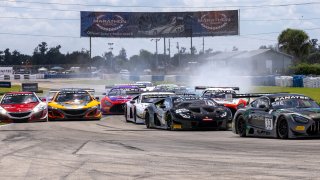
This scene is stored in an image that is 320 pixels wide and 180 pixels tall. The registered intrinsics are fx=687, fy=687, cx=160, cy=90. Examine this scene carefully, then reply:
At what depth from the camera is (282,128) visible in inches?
603

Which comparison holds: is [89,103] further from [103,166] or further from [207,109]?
[103,166]

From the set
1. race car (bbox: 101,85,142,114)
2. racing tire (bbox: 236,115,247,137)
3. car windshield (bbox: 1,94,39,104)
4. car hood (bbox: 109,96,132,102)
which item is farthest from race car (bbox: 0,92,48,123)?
racing tire (bbox: 236,115,247,137)

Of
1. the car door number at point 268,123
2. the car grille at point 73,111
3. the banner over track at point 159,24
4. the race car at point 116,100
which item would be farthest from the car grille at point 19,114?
the banner over track at point 159,24

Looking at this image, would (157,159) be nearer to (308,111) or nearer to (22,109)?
(308,111)

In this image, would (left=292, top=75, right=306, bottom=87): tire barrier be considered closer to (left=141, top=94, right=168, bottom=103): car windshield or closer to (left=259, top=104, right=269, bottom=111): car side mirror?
(left=141, top=94, right=168, bottom=103): car windshield

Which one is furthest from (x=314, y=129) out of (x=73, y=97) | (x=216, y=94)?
(x=73, y=97)

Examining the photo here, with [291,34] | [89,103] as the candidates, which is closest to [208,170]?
[89,103]

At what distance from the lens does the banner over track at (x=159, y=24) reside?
3196 inches

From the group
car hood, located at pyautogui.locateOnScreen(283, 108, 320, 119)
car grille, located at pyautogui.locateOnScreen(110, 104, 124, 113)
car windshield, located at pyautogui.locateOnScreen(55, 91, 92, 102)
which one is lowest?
car grille, located at pyautogui.locateOnScreen(110, 104, 124, 113)

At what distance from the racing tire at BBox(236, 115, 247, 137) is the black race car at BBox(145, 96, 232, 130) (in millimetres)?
1785

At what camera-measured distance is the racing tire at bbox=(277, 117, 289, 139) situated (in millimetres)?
15091

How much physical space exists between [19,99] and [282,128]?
42.4 ft

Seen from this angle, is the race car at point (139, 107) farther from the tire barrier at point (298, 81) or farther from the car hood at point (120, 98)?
the tire barrier at point (298, 81)

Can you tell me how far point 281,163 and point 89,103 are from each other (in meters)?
16.1
